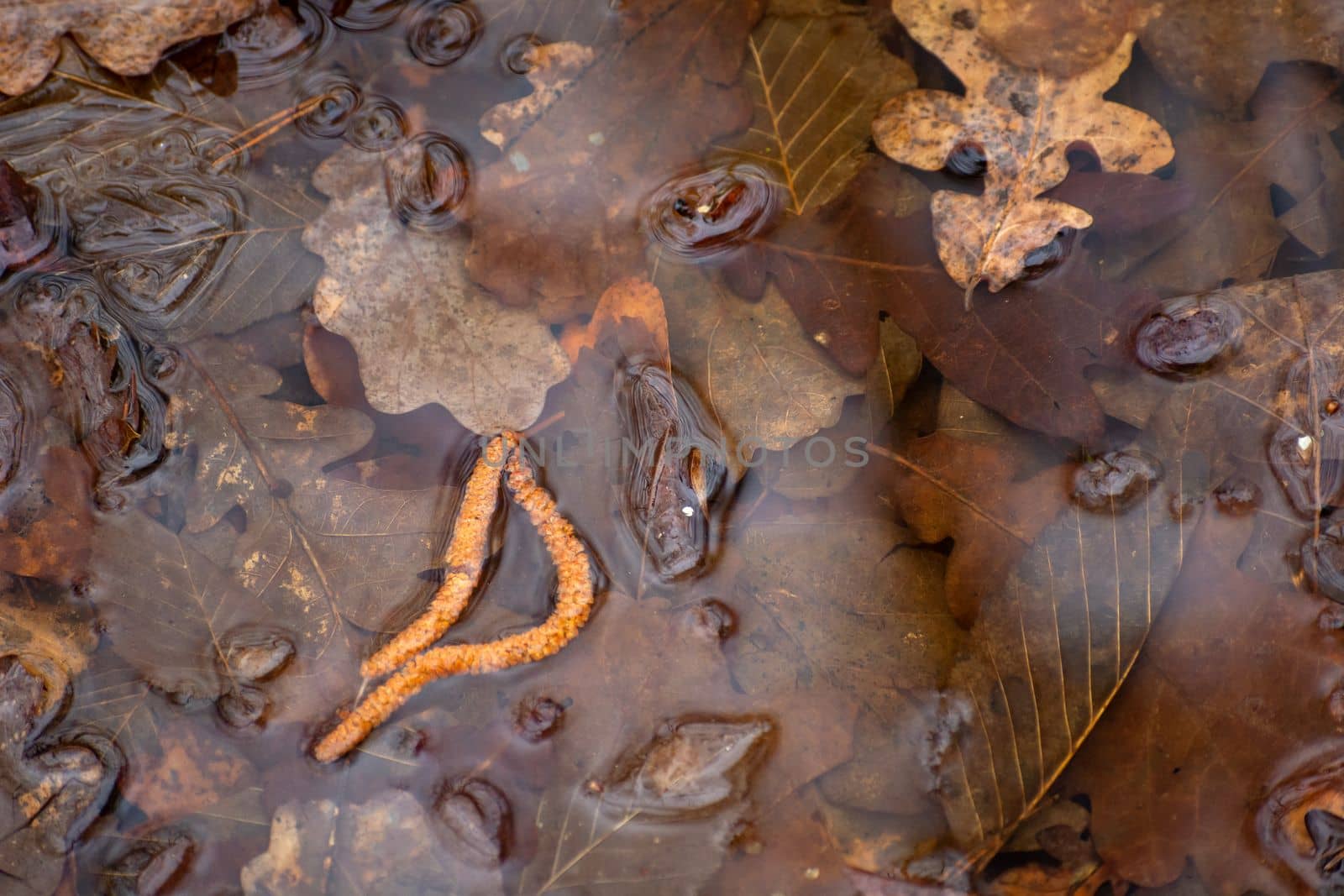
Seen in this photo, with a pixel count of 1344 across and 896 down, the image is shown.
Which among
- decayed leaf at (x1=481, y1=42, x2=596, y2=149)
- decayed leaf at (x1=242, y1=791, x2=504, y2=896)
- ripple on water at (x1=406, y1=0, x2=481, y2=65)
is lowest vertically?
decayed leaf at (x1=242, y1=791, x2=504, y2=896)

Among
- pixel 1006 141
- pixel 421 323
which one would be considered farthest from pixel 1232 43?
pixel 421 323

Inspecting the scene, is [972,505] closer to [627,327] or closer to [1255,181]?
[627,327]

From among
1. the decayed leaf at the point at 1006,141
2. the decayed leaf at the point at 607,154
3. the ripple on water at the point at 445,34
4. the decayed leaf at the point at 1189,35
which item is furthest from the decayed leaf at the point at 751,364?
the decayed leaf at the point at 1189,35

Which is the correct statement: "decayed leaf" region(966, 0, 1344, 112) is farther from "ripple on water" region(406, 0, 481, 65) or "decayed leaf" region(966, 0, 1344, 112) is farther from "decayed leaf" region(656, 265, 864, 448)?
"ripple on water" region(406, 0, 481, 65)

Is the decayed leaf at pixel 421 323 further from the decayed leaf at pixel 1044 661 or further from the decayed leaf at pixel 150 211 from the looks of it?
the decayed leaf at pixel 1044 661

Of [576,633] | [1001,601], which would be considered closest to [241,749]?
[576,633]

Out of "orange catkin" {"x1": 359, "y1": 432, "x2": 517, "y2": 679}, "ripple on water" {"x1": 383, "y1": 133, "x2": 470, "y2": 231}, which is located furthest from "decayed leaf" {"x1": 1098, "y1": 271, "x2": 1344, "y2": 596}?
"ripple on water" {"x1": 383, "y1": 133, "x2": 470, "y2": 231}

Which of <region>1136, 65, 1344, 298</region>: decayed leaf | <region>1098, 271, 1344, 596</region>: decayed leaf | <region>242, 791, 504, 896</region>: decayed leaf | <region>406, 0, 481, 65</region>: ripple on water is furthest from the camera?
<region>406, 0, 481, 65</region>: ripple on water

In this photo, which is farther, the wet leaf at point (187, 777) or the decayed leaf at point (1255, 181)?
the decayed leaf at point (1255, 181)
